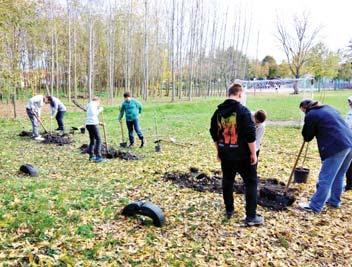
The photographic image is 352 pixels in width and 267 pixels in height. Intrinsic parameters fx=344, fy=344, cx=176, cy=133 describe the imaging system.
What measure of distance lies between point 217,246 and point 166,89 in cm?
4720

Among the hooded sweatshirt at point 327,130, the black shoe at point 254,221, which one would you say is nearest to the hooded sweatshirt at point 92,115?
the black shoe at point 254,221

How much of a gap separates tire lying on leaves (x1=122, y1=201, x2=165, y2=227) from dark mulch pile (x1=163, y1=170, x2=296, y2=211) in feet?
6.20

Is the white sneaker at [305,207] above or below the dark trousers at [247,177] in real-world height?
below

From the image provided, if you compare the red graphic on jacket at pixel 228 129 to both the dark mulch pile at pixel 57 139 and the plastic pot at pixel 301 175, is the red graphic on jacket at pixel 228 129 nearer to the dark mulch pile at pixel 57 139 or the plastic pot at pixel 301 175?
the plastic pot at pixel 301 175

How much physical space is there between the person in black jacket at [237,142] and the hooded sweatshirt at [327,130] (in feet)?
4.53

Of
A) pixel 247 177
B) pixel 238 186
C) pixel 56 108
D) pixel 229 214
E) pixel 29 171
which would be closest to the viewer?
pixel 247 177

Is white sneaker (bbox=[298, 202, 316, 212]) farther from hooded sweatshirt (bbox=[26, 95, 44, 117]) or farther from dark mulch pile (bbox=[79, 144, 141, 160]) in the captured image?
hooded sweatshirt (bbox=[26, 95, 44, 117])

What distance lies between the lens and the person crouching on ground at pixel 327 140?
5.52 meters

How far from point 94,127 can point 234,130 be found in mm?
5484

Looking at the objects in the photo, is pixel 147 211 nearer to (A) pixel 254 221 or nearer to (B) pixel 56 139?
(A) pixel 254 221

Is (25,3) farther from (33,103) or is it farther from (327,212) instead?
(327,212)

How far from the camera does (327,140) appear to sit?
5566 mm

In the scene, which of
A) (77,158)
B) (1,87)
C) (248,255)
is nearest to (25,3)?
(1,87)

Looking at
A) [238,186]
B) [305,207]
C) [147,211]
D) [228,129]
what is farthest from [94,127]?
[305,207]
